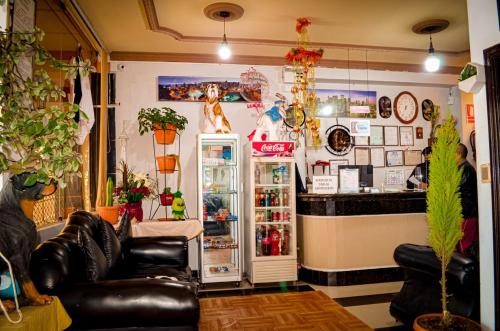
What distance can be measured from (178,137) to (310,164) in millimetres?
2070

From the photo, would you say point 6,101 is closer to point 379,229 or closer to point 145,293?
point 145,293

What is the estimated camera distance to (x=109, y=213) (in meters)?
3.96

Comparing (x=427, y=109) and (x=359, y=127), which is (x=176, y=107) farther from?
(x=427, y=109)

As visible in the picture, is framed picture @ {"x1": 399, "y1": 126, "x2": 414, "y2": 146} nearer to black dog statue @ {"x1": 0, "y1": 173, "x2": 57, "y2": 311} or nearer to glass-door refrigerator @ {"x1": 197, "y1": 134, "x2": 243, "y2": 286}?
glass-door refrigerator @ {"x1": 197, "y1": 134, "x2": 243, "y2": 286}

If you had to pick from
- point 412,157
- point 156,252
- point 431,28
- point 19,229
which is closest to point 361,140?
point 412,157

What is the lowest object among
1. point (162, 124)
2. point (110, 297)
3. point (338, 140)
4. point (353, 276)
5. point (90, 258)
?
point (353, 276)

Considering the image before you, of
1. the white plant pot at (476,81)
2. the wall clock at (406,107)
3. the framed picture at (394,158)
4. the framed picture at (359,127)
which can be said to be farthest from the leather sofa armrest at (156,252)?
the wall clock at (406,107)

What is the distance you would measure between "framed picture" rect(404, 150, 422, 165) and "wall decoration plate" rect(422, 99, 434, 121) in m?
0.61

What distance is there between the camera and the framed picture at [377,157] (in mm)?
5934

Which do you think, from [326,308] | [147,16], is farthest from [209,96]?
[326,308]

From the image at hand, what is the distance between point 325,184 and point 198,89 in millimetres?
2293

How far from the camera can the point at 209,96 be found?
191 inches

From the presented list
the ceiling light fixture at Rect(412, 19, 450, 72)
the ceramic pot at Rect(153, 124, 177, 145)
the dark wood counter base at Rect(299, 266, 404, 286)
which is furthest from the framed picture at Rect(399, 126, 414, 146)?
the ceramic pot at Rect(153, 124, 177, 145)

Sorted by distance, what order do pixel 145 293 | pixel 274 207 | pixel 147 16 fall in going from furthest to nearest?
pixel 274 207
pixel 147 16
pixel 145 293
